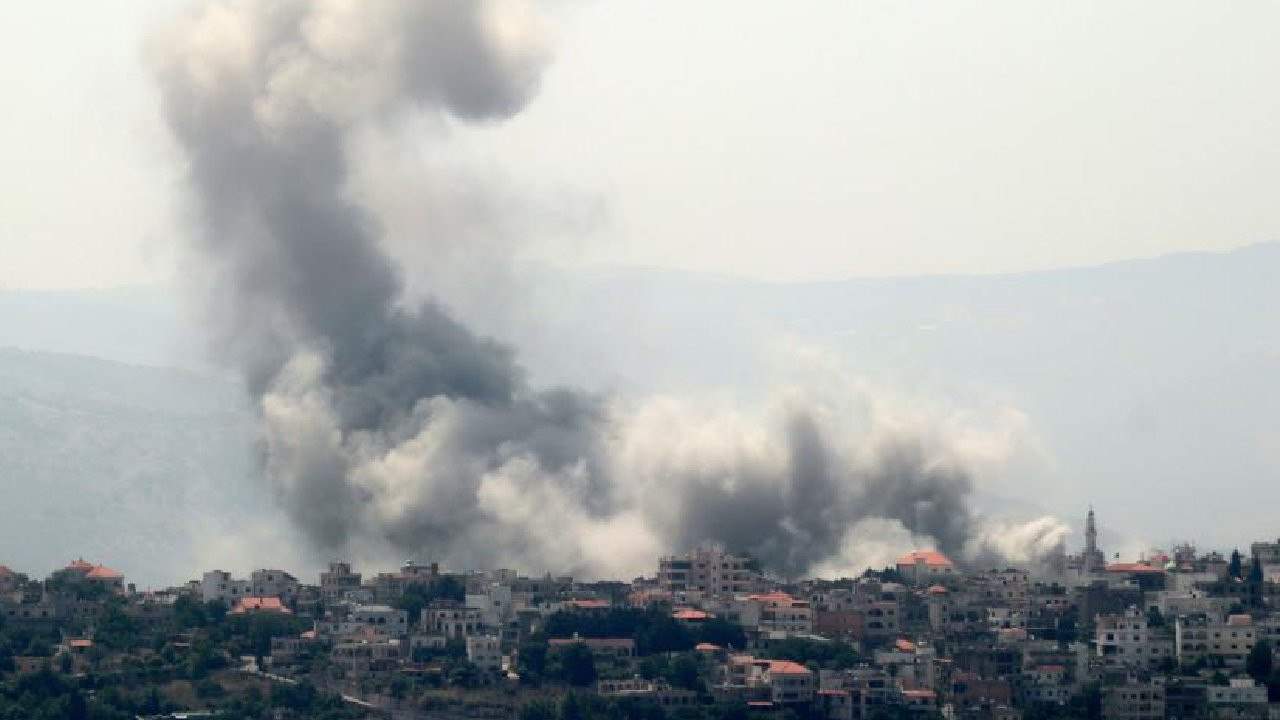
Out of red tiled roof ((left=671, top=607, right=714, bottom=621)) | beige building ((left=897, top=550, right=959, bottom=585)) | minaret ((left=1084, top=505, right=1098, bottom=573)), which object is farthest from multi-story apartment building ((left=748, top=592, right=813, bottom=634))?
minaret ((left=1084, top=505, right=1098, bottom=573))

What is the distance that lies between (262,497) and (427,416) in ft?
72.0

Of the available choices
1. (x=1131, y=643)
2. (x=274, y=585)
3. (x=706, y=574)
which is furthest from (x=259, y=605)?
(x=1131, y=643)

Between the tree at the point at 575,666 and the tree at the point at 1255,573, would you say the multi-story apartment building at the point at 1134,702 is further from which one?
the tree at the point at 1255,573

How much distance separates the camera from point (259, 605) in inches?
4751

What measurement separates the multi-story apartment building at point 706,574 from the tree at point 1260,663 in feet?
66.5

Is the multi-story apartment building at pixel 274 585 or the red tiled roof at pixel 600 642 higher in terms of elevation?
the multi-story apartment building at pixel 274 585

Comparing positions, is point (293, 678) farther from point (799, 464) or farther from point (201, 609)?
point (799, 464)

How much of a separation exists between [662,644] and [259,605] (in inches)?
562

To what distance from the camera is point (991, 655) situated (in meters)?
111

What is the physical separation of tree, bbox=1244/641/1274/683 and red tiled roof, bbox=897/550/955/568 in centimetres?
2160

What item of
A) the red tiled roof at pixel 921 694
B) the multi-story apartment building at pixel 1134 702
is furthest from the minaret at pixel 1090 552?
the multi-story apartment building at pixel 1134 702

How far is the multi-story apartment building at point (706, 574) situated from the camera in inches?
4892

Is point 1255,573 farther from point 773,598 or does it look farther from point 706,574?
point 706,574

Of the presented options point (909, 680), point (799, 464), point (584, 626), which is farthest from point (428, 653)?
point (799, 464)
